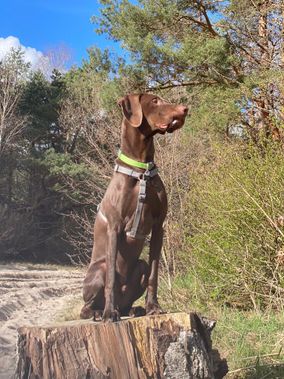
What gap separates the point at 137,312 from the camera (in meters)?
3.87

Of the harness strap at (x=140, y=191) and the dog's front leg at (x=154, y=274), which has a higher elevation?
the harness strap at (x=140, y=191)

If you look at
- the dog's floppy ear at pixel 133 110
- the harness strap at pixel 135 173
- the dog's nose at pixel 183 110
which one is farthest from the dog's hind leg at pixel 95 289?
the dog's nose at pixel 183 110

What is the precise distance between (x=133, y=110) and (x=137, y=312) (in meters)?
1.49

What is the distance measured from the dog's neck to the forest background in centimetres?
246

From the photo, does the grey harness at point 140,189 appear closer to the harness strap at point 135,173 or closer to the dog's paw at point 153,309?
the harness strap at point 135,173

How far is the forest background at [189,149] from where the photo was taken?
809cm

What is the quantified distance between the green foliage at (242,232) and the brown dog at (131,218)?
12.7ft

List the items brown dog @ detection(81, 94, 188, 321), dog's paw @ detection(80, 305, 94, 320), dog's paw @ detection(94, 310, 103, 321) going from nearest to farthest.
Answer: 1. brown dog @ detection(81, 94, 188, 321)
2. dog's paw @ detection(94, 310, 103, 321)
3. dog's paw @ detection(80, 305, 94, 320)

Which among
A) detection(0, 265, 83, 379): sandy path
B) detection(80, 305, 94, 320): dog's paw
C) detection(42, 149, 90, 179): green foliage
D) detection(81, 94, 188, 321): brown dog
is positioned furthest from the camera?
detection(42, 149, 90, 179): green foliage

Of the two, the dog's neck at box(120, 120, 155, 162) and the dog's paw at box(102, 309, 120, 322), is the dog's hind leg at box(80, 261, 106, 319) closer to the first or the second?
the dog's paw at box(102, 309, 120, 322)

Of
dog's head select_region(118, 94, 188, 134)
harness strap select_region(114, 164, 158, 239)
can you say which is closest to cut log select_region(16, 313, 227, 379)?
harness strap select_region(114, 164, 158, 239)

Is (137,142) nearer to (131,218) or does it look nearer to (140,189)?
(140,189)

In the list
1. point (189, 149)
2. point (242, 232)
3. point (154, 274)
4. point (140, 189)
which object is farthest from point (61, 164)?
point (140, 189)

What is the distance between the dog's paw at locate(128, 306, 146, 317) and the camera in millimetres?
3840
